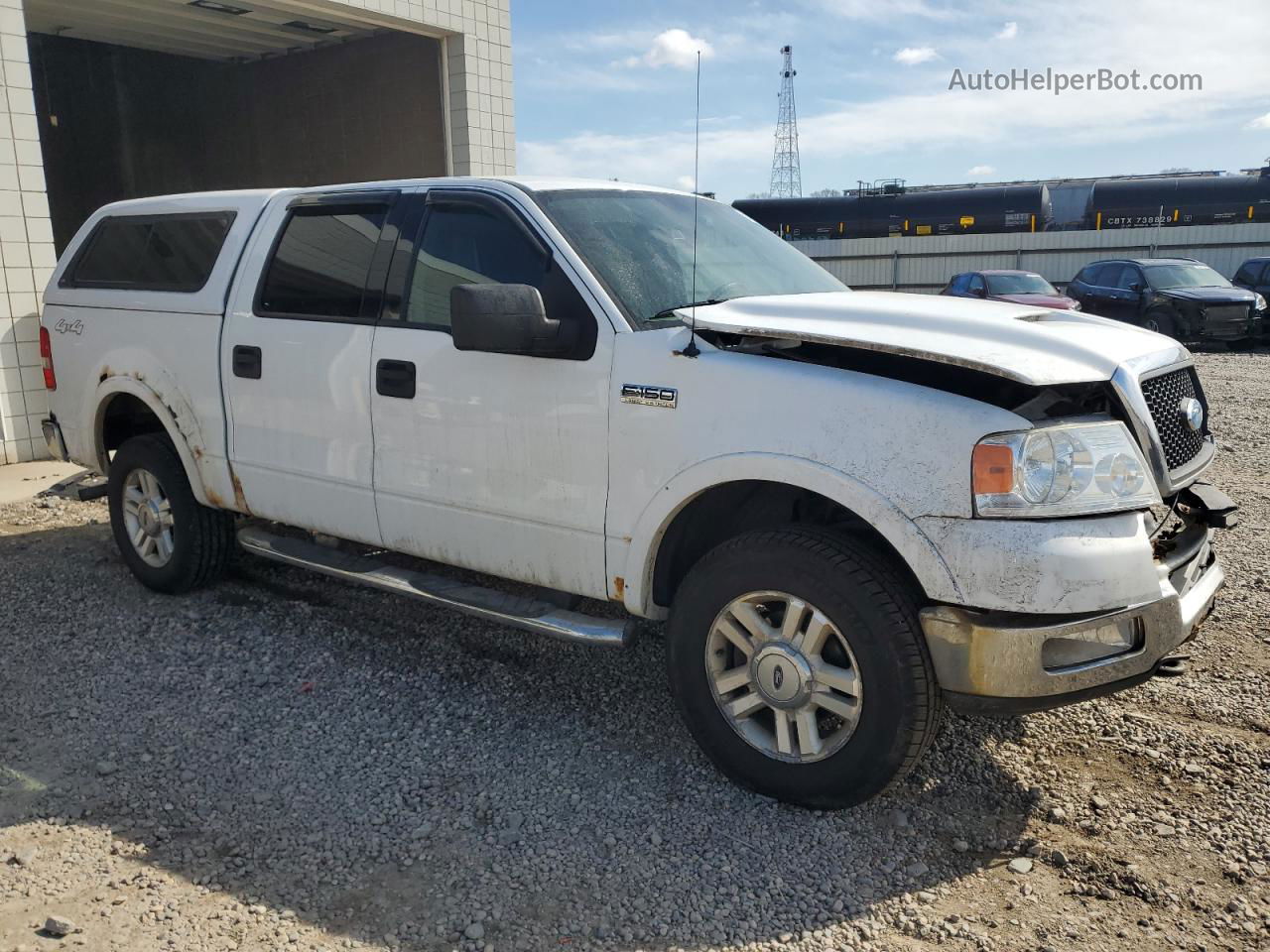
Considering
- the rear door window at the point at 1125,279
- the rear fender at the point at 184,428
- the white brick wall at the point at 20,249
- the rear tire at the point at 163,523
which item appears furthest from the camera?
the rear door window at the point at 1125,279

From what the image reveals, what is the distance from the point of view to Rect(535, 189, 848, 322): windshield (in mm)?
3857

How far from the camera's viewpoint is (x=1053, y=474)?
2924 mm

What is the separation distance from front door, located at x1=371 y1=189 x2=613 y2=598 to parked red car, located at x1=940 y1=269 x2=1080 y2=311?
14.9 m

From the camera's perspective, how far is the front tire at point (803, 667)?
3.05 m

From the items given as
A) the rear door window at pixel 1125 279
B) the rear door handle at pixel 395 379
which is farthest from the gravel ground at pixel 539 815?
the rear door window at pixel 1125 279

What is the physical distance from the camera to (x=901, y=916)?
2850 mm

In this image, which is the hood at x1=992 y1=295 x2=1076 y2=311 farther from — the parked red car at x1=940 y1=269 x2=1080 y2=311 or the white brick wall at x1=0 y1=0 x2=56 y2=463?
the white brick wall at x1=0 y1=0 x2=56 y2=463

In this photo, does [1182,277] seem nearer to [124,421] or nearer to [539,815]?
[124,421]

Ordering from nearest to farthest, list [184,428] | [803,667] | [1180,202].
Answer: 1. [803,667]
2. [184,428]
3. [1180,202]

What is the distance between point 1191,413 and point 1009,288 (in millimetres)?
15670

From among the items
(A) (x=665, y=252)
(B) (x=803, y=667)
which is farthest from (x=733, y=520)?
(A) (x=665, y=252)

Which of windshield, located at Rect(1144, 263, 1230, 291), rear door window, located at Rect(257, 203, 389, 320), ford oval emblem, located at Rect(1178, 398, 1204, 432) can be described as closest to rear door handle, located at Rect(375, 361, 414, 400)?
rear door window, located at Rect(257, 203, 389, 320)

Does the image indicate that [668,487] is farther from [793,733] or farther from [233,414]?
[233,414]

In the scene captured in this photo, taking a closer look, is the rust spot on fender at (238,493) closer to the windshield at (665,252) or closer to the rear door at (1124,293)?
the windshield at (665,252)
